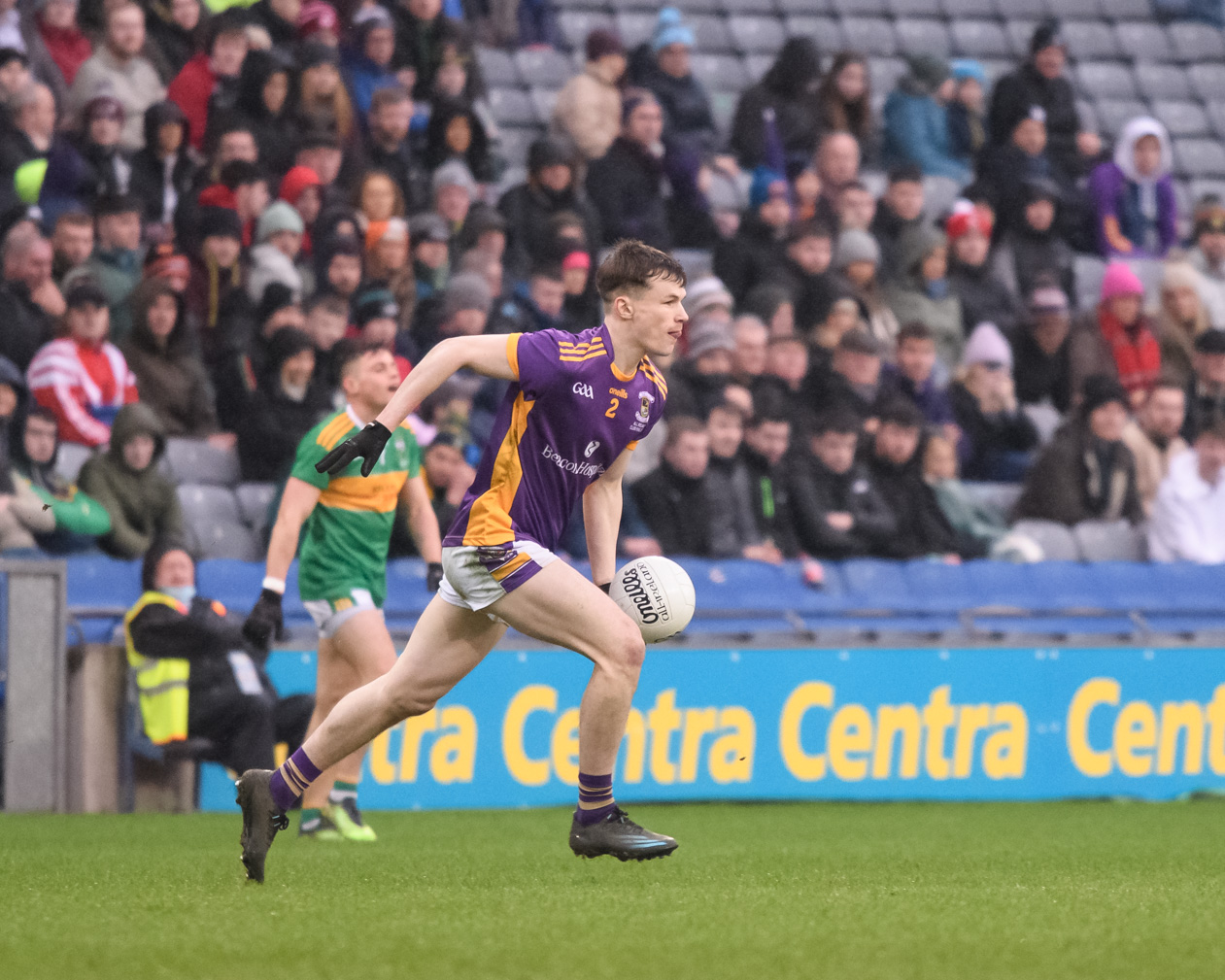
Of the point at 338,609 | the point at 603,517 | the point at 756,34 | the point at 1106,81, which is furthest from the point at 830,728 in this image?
the point at 1106,81

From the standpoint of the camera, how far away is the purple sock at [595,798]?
6512 mm

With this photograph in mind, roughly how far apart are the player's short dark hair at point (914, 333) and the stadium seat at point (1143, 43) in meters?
7.74

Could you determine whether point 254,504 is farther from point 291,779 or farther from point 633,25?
point 633,25

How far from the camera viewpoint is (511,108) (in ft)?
55.1

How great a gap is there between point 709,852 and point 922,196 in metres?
9.60

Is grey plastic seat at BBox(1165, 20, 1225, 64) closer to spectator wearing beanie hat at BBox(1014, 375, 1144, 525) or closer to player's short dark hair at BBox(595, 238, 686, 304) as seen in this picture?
spectator wearing beanie hat at BBox(1014, 375, 1144, 525)

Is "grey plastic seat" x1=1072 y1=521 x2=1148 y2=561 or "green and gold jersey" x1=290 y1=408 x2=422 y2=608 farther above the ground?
"grey plastic seat" x1=1072 y1=521 x2=1148 y2=561

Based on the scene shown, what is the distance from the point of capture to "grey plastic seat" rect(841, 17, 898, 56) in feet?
64.1

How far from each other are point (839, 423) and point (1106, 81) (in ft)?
28.9

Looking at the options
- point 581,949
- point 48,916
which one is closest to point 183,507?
point 48,916

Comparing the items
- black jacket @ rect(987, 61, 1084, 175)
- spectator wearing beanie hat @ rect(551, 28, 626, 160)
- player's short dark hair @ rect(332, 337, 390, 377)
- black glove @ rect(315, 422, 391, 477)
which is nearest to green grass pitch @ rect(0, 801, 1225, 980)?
black glove @ rect(315, 422, 391, 477)

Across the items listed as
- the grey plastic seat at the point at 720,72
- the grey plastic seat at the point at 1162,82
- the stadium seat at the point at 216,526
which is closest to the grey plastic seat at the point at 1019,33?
the grey plastic seat at the point at 1162,82

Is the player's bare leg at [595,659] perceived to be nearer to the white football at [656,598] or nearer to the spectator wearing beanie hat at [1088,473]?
the white football at [656,598]

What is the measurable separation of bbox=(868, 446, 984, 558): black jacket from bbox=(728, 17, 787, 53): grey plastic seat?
683 cm
